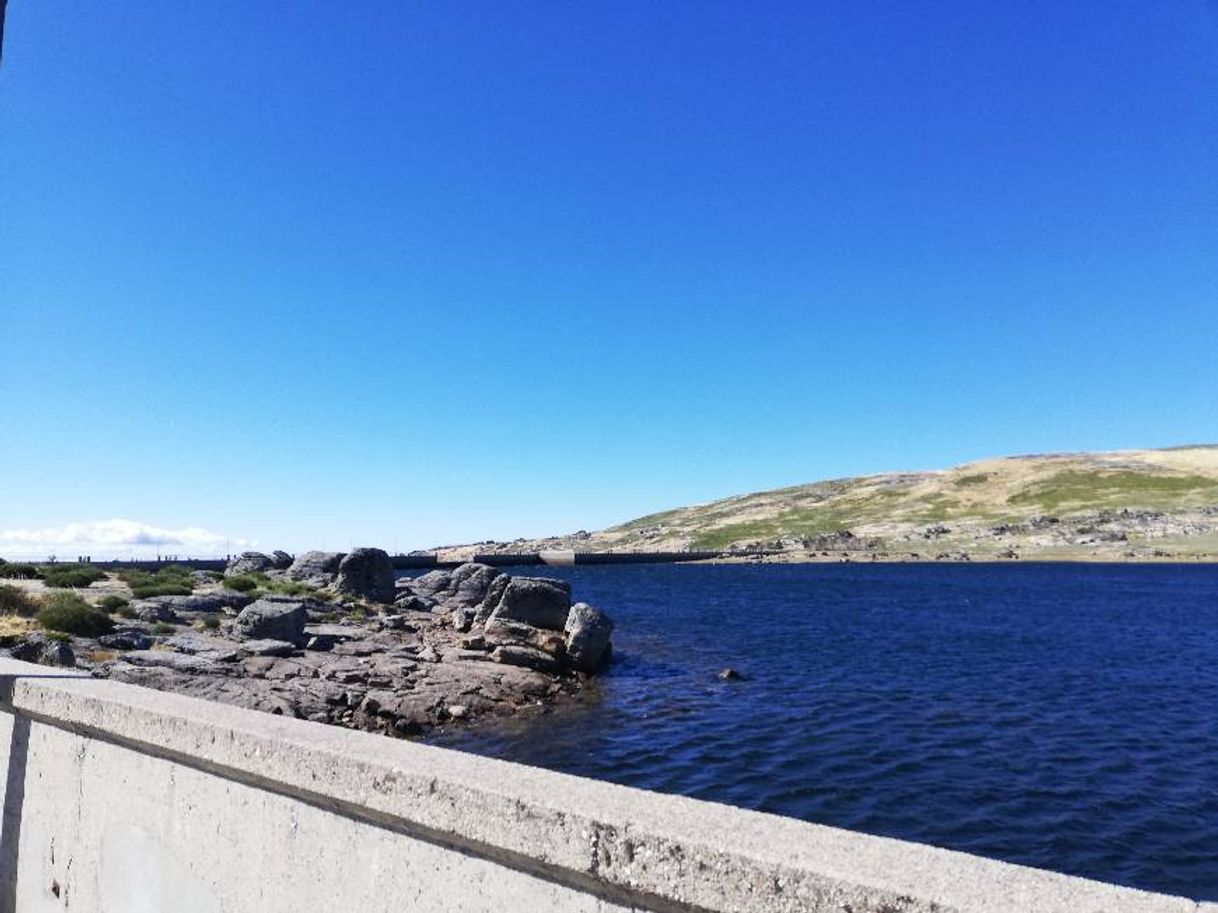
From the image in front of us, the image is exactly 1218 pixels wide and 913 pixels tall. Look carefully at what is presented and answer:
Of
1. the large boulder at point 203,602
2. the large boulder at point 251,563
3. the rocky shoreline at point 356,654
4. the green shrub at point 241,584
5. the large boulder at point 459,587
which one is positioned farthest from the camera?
the large boulder at point 251,563

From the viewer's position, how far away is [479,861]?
329cm

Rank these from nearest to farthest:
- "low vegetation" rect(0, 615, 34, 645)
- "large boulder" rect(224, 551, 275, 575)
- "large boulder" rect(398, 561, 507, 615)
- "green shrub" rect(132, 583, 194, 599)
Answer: "low vegetation" rect(0, 615, 34, 645), "green shrub" rect(132, 583, 194, 599), "large boulder" rect(398, 561, 507, 615), "large boulder" rect(224, 551, 275, 575)

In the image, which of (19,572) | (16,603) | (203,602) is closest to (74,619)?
(16,603)

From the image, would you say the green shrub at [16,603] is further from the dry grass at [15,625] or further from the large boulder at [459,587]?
the large boulder at [459,587]

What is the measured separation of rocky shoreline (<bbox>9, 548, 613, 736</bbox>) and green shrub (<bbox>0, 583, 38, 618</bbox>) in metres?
2.83

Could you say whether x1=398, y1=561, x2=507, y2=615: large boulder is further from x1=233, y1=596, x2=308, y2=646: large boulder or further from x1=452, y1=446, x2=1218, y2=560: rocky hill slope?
x1=452, y1=446, x2=1218, y2=560: rocky hill slope

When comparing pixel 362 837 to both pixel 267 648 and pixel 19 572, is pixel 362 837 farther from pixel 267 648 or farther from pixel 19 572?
pixel 19 572

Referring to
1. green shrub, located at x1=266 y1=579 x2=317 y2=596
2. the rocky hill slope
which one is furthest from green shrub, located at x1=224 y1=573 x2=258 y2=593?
the rocky hill slope

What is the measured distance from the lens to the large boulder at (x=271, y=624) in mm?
27938

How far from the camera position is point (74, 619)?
2420 cm

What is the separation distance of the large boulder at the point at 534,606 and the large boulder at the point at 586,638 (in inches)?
56.9

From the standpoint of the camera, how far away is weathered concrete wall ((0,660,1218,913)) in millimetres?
2605

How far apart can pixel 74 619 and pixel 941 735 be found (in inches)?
1021

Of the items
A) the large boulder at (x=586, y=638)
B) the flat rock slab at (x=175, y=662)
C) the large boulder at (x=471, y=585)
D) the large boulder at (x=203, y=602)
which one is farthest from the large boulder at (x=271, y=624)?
the large boulder at (x=471, y=585)
